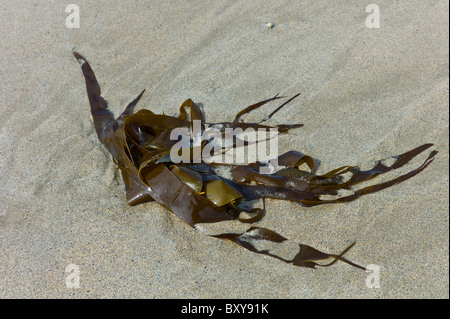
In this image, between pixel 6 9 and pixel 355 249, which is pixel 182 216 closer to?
pixel 355 249

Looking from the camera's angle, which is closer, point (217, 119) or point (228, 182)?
point (228, 182)

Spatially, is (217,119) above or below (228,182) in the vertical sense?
above

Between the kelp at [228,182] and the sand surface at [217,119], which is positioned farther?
the kelp at [228,182]

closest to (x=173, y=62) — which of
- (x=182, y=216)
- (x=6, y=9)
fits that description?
(x=182, y=216)
